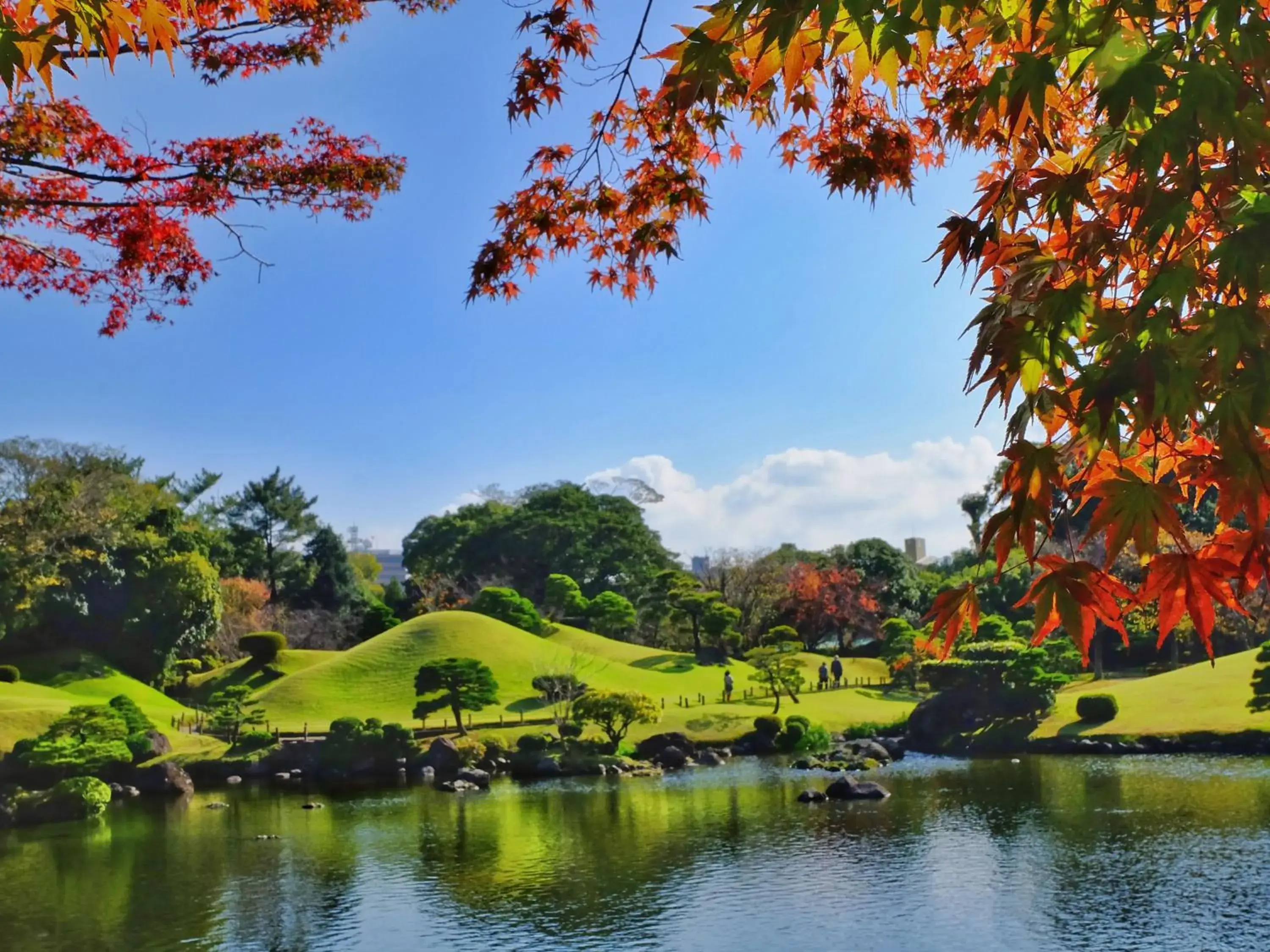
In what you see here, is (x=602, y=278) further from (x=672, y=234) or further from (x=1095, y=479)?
(x=1095, y=479)

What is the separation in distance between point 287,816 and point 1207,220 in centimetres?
1837

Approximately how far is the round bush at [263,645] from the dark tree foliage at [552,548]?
10.8 metres

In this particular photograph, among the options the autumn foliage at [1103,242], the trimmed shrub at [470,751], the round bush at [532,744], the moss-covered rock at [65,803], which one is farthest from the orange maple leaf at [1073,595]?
the round bush at [532,744]

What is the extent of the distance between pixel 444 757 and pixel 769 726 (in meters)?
7.70

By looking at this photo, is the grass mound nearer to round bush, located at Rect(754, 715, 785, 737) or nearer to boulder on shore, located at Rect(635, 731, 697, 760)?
boulder on shore, located at Rect(635, 731, 697, 760)

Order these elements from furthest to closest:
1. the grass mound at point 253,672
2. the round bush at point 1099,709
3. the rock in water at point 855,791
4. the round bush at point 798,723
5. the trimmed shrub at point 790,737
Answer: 1. the grass mound at point 253,672
2. the round bush at point 798,723
3. the trimmed shrub at point 790,737
4. the round bush at point 1099,709
5. the rock in water at point 855,791

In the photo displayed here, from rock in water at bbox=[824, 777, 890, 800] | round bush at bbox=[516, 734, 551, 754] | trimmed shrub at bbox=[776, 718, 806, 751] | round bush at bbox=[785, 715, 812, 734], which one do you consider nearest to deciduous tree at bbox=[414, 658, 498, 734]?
round bush at bbox=[516, 734, 551, 754]

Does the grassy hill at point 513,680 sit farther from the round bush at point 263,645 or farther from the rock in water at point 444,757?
the rock in water at point 444,757

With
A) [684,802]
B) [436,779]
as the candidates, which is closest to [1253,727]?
[684,802]

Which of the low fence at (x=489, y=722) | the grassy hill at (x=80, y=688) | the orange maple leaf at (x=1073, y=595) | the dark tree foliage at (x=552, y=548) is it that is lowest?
the low fence at (x=489, y=722)

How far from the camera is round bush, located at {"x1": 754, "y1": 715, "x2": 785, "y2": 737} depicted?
2450 cm

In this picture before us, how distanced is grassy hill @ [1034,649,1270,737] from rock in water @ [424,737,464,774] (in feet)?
42.0

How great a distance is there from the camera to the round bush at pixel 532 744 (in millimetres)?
23047

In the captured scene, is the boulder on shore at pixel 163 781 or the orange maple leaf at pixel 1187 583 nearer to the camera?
the orange maple leaf at pixel 1187 583
